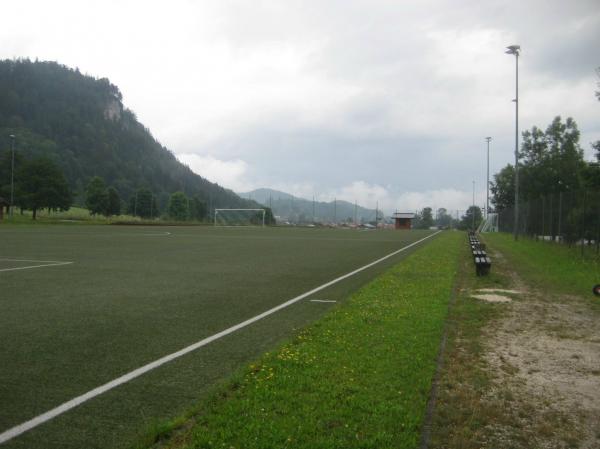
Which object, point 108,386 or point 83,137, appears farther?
point 83,137

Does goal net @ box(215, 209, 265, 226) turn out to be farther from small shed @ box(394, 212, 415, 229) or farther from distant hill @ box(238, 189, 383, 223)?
small shed @ box(394, 212, 415, 229)

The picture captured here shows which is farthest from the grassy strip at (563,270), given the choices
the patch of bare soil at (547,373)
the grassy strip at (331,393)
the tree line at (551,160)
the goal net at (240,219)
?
the goal net at (240,219)

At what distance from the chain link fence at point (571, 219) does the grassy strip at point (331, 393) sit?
13.3 m

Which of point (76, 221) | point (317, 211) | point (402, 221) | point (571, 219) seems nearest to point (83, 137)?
point (317, 211)

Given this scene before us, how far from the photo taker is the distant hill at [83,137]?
5374 inches

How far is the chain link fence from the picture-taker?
57.0ft

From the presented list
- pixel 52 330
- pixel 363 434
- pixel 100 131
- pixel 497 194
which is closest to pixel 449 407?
pixel 363 434

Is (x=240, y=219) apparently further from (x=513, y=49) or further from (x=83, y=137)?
(x=83, y=137)

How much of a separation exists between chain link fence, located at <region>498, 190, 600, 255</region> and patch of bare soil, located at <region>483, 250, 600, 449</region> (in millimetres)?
10832

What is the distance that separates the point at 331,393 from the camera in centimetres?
396

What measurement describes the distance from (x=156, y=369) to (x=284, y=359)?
3.71 ft

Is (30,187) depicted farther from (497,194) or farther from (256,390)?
(256,390)

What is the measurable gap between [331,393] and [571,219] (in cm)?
1870

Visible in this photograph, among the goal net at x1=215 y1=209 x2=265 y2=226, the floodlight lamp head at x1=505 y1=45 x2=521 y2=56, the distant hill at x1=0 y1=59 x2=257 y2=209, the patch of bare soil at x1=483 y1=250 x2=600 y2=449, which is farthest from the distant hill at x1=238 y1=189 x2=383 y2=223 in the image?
the patch of bare soil at x1=483 y1=250 x2=600 y2=449
